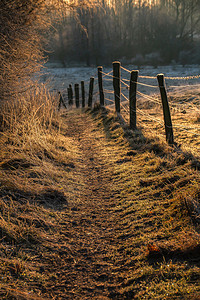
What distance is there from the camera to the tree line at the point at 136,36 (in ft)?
137

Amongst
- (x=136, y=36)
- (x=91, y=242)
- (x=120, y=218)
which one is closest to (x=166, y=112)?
(x=120, y=218)

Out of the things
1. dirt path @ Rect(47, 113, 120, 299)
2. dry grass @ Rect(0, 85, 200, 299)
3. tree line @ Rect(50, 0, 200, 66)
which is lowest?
dirt path @ Rect(47, 113, 120, 299)

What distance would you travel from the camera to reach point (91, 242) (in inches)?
119

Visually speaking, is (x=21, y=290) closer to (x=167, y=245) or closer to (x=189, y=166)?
(x=167, y=245)

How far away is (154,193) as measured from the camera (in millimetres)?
3697

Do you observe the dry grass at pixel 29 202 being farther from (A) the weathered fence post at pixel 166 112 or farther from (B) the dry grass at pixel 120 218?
(A) the weathered fence post at pixel 166 112

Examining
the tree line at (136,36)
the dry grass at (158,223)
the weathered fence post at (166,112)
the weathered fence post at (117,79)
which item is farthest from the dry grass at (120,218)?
the tree line at (136,36)

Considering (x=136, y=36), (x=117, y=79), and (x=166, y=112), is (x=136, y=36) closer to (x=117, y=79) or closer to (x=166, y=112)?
(x=117, y=79)

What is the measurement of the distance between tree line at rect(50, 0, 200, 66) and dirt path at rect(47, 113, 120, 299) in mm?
39844

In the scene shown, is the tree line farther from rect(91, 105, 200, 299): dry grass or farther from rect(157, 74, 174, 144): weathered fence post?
rect(91, 105, 200, 299): dry grass

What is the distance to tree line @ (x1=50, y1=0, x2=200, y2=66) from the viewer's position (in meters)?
41.9

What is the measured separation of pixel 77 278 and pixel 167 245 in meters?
0.93

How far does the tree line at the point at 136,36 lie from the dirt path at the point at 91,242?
1569 inches

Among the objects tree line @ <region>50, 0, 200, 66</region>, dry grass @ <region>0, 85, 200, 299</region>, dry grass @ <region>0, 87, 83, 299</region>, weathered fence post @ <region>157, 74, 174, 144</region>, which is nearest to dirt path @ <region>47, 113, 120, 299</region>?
dry grass @ <region>0, 85, 200, 299</region>
